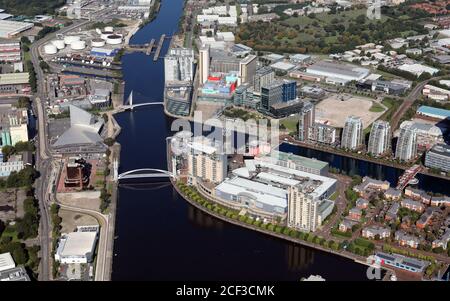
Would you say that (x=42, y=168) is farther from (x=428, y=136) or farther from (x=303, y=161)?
(x=428, y=136)

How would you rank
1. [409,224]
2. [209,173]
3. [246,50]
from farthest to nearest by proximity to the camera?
[246,50], [209,173], [409,224]

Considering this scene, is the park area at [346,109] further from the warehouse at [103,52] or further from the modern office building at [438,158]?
the warehouse at [103,52]

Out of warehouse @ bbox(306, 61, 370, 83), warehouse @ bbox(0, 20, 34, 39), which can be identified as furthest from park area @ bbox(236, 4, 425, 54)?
warehouse @ bbox(0, 20, 34, 39)

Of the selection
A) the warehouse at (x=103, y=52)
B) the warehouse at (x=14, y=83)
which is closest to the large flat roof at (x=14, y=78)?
the warehouse at (x=14, y=83)

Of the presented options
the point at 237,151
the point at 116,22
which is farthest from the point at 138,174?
the point at 116,22

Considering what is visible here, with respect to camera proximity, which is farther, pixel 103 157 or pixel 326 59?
pixel 326 59
